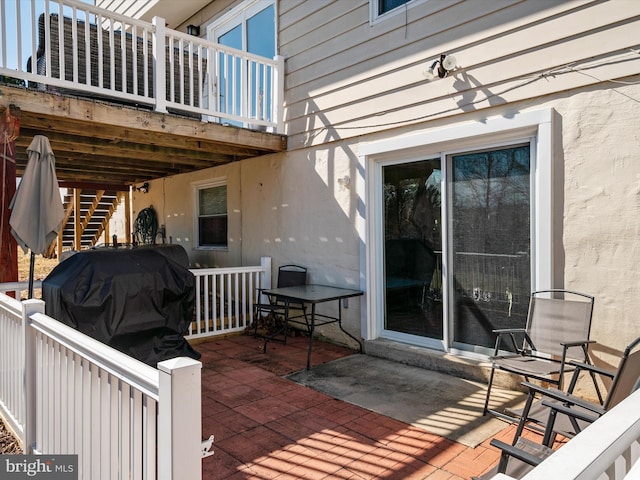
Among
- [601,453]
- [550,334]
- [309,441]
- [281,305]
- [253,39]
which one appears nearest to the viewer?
[601,453]

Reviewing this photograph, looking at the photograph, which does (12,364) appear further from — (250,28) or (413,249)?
(250,28)

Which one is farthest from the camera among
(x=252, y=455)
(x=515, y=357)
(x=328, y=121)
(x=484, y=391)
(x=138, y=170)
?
(x=138, y=170)

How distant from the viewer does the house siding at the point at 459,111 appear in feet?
10.3

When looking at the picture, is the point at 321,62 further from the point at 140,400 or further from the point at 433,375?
the point at 140,400

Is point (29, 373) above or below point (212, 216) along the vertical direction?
below

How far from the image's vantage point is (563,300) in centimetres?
335

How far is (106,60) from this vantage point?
488 centimetres

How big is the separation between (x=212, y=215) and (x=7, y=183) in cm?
363

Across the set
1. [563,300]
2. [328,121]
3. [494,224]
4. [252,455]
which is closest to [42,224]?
[252,455]

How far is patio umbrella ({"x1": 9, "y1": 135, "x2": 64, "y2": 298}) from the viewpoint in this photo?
357 cm

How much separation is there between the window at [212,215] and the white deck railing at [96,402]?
4414 mm

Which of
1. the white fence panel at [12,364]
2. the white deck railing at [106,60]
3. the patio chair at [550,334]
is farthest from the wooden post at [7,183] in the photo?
the patio chair at [550,334]

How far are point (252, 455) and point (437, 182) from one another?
119 inches

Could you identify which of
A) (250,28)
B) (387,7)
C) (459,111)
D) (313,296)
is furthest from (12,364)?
(250,28)
